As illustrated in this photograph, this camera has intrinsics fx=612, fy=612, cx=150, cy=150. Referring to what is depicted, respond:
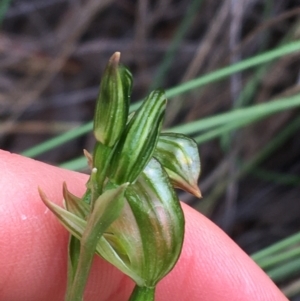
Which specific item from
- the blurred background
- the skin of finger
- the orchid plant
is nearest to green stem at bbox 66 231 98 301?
the orchid plant

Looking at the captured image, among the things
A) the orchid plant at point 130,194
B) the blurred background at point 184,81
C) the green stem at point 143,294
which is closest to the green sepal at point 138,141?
the orchid plant at point 130,194

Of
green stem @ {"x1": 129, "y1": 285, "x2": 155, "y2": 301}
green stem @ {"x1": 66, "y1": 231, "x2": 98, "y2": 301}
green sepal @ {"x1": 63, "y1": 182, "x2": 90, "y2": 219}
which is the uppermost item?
green sepal @ {"x1": 63, "y1": 182, "x2": 90, "y2": 219}

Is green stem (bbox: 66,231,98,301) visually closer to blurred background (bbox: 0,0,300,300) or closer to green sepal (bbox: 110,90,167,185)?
green sepal (bbox: 110,90,167,185)

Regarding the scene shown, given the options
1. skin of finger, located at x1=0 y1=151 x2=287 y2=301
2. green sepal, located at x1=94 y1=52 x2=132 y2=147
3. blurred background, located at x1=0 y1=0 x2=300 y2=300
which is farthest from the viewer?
blurred background, located at x1=0 y1=0 x2=300 y2=300

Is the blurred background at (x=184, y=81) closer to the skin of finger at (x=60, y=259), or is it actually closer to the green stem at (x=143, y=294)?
the skin of finger at (x=60, y=259)

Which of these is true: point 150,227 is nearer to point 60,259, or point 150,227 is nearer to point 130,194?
point 130,194

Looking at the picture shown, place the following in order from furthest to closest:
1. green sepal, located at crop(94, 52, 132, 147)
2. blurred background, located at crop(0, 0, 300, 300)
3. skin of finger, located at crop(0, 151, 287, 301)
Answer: blurred background, located at crop(0, 0, 300, 300) < skin of finger, located at crop(0, 151, 287, 301) < green sepal, located at crop(94, 52, 132, 147)

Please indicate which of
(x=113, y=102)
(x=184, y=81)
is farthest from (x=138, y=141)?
(x=184, y=81)

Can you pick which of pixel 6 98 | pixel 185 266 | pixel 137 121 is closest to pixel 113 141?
pixel 137 121
